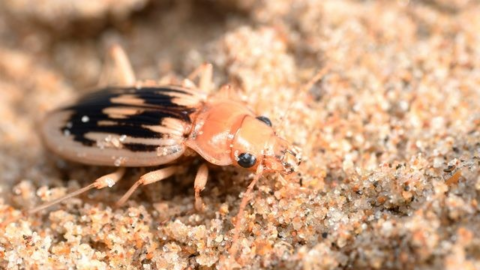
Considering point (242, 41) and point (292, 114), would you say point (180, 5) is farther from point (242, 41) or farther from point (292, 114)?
point (292, 114)

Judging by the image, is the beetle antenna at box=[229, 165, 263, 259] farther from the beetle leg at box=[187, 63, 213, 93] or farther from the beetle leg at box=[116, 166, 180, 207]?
the beetle leg at box=[187, 63, 213, 93]

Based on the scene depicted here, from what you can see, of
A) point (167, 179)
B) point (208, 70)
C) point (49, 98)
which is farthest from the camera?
point (49, 98)

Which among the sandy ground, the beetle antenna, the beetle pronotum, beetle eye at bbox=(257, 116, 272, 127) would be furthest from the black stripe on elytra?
the beetle antenna

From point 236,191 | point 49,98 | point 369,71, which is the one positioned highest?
point 369,71

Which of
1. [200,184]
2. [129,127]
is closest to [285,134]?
[200,184]

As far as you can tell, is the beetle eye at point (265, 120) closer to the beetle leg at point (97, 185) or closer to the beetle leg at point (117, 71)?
the beetle leg at point (97, 185)

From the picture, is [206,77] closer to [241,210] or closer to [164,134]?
[164,134]

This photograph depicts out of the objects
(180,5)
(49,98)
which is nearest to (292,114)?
(180,5)
